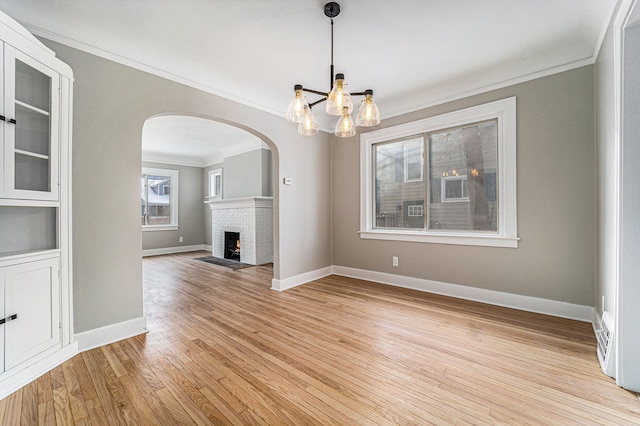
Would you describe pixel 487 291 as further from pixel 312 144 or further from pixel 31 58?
pixel 31 58

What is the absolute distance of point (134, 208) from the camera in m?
2.51

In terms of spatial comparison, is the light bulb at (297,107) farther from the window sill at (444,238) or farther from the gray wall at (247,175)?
the gray wall at (247,175)

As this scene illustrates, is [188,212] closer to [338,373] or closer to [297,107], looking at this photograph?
[297,107]

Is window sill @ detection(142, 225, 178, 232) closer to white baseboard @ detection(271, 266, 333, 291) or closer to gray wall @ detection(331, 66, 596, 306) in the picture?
white baseboard @ detection(271, 266, 333, 291)

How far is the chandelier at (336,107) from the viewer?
1.95 m

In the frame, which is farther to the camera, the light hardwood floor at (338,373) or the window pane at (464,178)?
the window pane at (464,178)

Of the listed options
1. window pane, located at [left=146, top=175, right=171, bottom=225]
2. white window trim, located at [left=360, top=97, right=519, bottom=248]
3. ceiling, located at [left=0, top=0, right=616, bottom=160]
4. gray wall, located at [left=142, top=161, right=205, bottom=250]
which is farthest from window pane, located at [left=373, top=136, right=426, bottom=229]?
window pane, located at [left=146, top=175, right=171, bottom=225]

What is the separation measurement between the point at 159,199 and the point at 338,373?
719 centimetres

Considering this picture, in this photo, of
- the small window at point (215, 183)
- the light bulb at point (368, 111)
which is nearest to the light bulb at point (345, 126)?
the light bulb at point (368, 111)

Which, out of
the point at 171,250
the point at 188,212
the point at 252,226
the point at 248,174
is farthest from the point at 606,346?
the point at 188,212

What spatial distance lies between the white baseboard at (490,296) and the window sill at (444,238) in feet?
1.76

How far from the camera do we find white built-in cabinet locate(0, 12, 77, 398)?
1666mm

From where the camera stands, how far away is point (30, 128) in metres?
1.86

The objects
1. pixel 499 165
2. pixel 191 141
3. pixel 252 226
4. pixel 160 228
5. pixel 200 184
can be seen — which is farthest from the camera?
pixel 200 184
